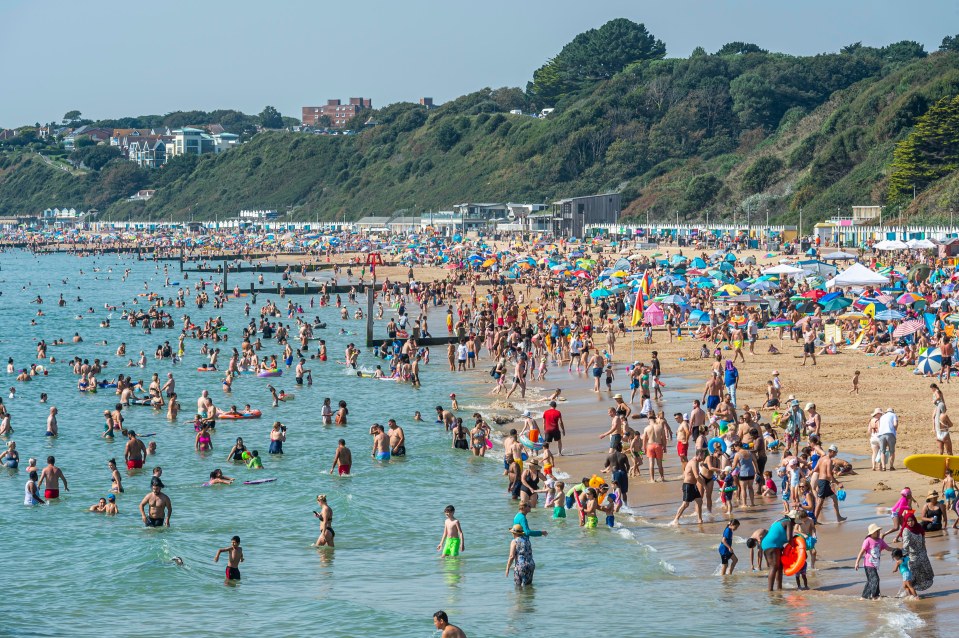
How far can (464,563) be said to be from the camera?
15.3 m

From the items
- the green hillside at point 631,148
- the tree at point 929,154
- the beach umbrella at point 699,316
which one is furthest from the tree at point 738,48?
the beach umbrella at point 699,316

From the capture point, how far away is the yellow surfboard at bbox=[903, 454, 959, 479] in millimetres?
14227

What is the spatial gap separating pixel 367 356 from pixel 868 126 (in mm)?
62422

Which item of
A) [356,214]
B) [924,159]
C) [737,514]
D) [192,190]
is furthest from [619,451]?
[192,190]

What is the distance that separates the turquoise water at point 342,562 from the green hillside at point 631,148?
51423 mm

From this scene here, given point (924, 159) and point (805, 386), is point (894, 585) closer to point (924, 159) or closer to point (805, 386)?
point (805, 386)

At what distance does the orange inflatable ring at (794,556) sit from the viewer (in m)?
12.9

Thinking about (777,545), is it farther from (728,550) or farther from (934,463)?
(934,463)

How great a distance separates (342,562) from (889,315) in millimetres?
18346

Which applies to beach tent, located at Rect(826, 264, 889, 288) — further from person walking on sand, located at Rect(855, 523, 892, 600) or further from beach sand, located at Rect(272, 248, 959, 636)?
person walking on sand, located at Rect(855, 523, 892, 600)

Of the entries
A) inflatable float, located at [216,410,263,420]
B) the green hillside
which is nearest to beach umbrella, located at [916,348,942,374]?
inflatable float, located at [216,410,263,420]

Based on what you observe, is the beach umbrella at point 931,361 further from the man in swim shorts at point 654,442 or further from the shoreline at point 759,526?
the man in swim shorts at point 654,442

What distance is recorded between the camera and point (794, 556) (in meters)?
13.0

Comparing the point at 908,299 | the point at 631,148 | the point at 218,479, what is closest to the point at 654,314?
the point at 908,299
